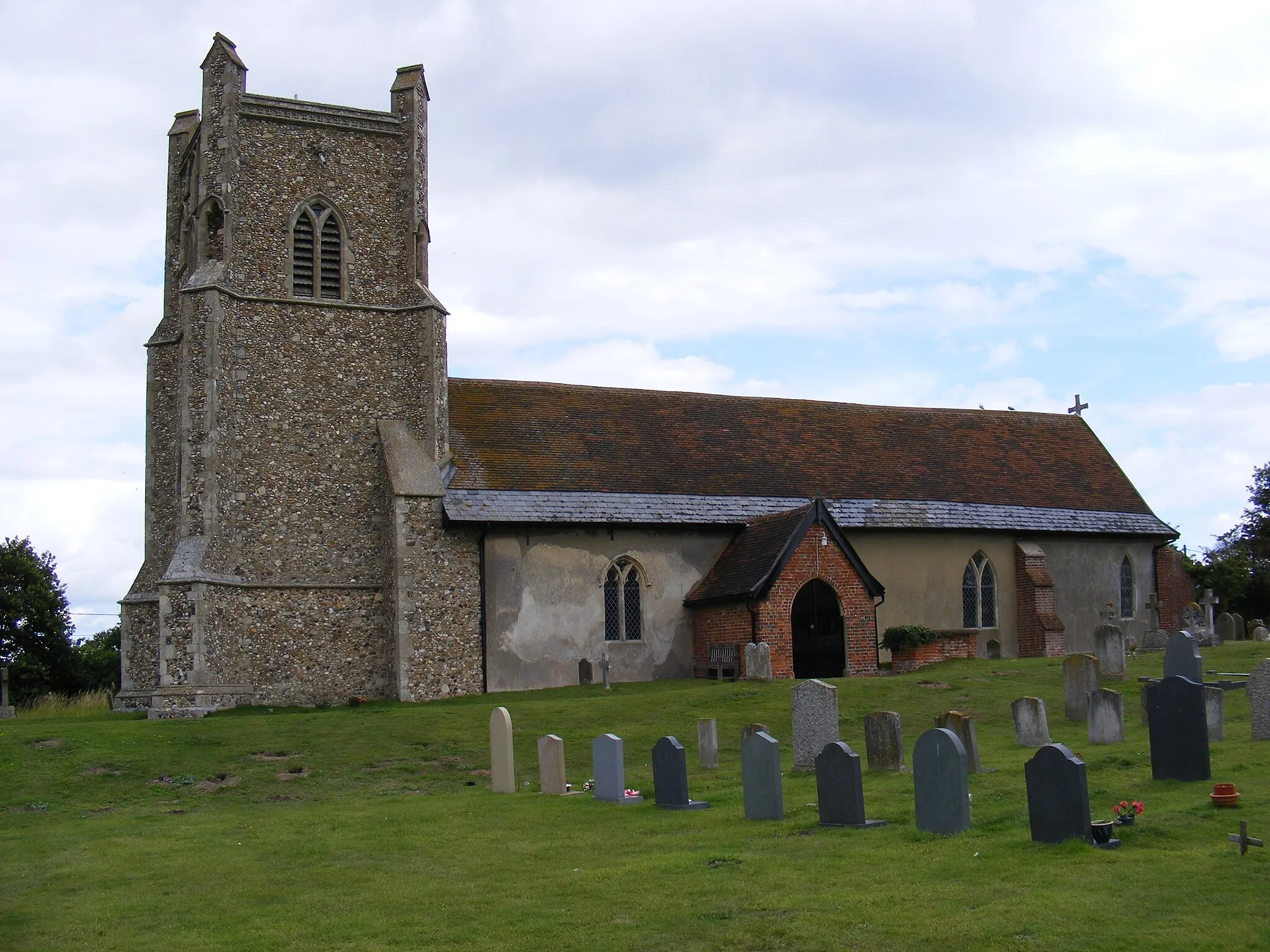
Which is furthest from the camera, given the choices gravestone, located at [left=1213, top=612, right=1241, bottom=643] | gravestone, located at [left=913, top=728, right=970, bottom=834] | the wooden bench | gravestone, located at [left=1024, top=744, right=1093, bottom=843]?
gravestone, located at [left=1213, top=612, right=1241, bottom=643]

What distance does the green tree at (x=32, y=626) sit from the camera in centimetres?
4516

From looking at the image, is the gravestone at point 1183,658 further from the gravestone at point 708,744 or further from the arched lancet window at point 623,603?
the arched lancet window at point 623,603

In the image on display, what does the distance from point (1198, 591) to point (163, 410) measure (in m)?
37.3

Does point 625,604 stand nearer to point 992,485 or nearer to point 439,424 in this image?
point 439,424

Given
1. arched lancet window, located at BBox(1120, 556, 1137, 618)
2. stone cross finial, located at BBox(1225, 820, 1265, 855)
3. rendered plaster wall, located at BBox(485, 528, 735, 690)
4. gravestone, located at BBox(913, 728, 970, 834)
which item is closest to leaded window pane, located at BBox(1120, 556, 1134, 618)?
arched lancet window, located at BBox(1120, 556, 1137, 618)

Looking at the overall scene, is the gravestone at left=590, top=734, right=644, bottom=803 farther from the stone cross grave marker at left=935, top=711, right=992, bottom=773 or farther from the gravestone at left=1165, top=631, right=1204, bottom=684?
the gravestone at left=1165, top=631, right=1204, bottom=684

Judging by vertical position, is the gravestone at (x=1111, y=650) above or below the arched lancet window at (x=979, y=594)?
below

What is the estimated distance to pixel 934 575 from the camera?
35500 millimetres

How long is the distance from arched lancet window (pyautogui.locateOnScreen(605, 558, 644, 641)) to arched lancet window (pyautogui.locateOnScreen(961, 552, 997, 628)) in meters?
9.57

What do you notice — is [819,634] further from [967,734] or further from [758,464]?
[967,734]

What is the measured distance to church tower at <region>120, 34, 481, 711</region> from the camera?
29.2 m

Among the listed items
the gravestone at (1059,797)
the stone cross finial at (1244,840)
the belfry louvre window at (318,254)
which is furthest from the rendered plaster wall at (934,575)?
the stone cross finial at (1244,840)

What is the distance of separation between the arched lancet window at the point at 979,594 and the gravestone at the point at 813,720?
59.3 feet

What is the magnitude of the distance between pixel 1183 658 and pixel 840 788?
1018cm
